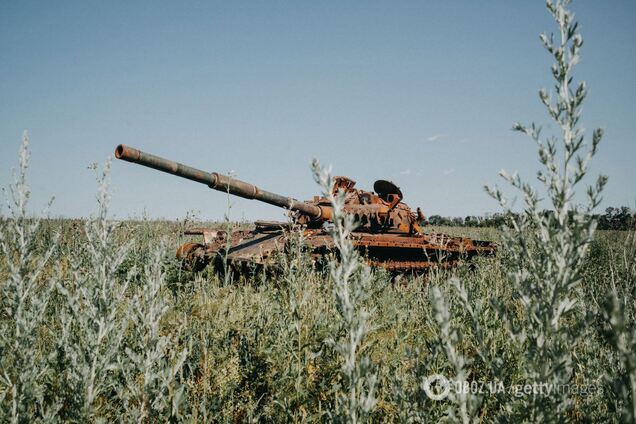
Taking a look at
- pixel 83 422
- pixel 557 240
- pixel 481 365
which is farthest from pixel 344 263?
pixel 481 365

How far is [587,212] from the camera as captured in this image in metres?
1.55

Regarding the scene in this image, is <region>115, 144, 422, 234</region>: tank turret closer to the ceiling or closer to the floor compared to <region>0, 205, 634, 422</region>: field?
closer to the ceiling

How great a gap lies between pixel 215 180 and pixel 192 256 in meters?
1.94

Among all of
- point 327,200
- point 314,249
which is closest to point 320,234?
point 327,200

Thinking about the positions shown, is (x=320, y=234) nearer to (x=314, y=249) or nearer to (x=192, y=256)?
(x=314, y=249)

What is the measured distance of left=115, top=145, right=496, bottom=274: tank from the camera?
6.15 metres

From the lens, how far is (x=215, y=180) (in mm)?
6270

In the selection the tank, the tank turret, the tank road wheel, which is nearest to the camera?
the tank turret

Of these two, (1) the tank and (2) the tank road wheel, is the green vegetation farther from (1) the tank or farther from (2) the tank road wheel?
(2) the tank road wheel

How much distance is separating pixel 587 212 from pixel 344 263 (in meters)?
1.14

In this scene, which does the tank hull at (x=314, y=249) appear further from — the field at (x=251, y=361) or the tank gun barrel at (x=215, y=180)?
the field at (x=251, y=361)

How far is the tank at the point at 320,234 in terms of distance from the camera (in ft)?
20.2

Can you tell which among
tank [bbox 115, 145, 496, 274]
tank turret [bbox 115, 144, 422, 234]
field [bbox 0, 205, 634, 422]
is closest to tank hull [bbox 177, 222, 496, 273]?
tank [bbox 115, 145, 496, 274]

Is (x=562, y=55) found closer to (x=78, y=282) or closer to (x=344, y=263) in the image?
(x=344, y=263)
